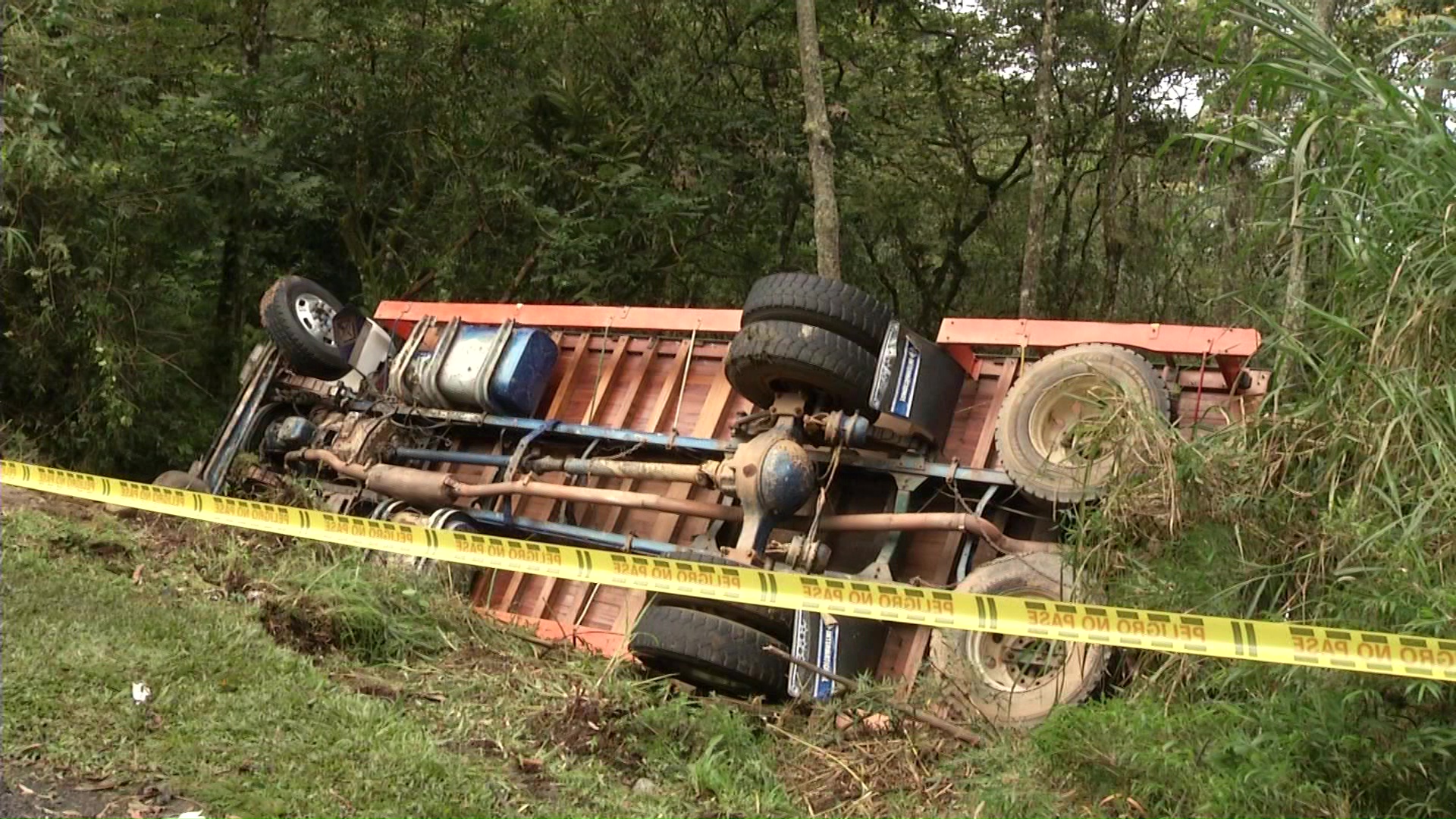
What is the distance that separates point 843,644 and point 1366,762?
2.36 metres

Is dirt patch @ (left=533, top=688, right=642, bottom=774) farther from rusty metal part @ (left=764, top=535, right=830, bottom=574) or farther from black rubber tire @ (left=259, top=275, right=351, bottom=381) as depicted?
black rubber tire @ (left=259, top=275, right=351, bottom=381)

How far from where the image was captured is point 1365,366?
3.43 m

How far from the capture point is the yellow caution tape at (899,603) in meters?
2.82

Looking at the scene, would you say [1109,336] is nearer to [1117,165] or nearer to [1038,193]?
[1038,193]

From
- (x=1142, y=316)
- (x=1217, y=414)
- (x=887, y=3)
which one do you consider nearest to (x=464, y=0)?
(x=887, y=3)

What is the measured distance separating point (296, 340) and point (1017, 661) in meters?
5.08

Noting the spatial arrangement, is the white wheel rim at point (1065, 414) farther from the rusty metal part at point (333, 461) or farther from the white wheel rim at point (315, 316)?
the white wheel rim at point (315, 316)

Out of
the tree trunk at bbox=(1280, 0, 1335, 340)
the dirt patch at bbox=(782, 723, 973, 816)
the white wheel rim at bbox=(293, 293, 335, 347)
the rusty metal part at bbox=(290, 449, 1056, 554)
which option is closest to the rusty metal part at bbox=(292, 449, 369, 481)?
the rusty metal part at bbox=(290, 449, 1056, 554)

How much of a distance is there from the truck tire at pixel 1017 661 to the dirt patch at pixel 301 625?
7.74ft

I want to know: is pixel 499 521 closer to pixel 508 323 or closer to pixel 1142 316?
pixel 508 323

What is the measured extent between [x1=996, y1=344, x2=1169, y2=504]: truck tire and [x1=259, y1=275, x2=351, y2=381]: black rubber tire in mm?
4476

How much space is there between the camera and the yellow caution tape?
2.82m

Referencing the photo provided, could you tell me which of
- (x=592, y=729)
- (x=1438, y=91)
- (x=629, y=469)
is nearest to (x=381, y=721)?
(x=592, y=729)

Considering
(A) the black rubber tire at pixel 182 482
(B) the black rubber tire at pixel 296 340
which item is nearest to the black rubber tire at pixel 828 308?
(B) the black rubber tire at pixel 296 340
